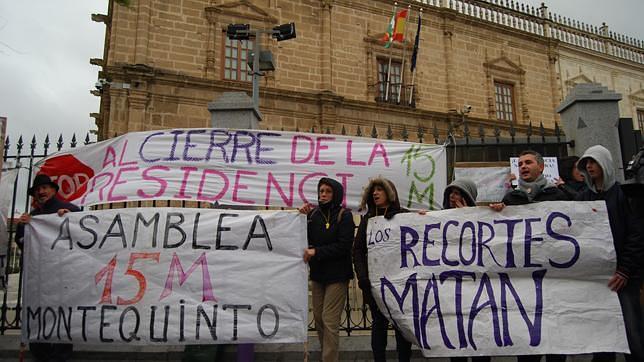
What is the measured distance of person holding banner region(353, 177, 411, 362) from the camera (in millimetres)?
3846

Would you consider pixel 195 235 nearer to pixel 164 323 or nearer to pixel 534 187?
pixel 164 323

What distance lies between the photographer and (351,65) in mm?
16938

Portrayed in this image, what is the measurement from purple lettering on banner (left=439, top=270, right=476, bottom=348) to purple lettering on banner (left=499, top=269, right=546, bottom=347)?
0.27m

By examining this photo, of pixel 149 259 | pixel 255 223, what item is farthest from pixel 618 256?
pixel 149 259

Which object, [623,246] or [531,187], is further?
[531,187]

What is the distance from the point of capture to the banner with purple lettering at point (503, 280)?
3.56m

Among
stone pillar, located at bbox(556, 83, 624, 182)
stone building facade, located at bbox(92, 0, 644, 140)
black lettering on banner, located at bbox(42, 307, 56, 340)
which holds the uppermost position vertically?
stone building facade, located at bbox(92, 0, 644, 140)

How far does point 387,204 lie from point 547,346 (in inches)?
67.9

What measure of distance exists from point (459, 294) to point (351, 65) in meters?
14.2

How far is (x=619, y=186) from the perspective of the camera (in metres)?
3.59

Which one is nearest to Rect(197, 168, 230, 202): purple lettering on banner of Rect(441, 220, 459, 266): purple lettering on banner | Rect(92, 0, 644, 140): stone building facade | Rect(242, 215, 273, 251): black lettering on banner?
Rect(242, 215, 273, 251): black lettering on banner

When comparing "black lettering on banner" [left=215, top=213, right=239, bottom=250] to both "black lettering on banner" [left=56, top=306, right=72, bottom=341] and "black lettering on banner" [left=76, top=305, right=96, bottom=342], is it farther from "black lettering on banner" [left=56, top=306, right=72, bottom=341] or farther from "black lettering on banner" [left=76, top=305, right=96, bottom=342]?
"black lettering on banner" [left=56, top=306, right=72, bottom=341]

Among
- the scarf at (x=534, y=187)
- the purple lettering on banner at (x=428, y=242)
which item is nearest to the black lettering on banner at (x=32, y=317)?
the purple lettering on banner at (x=428, y=242)

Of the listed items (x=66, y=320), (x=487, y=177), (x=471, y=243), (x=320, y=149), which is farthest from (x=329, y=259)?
(x=487, y=177)
